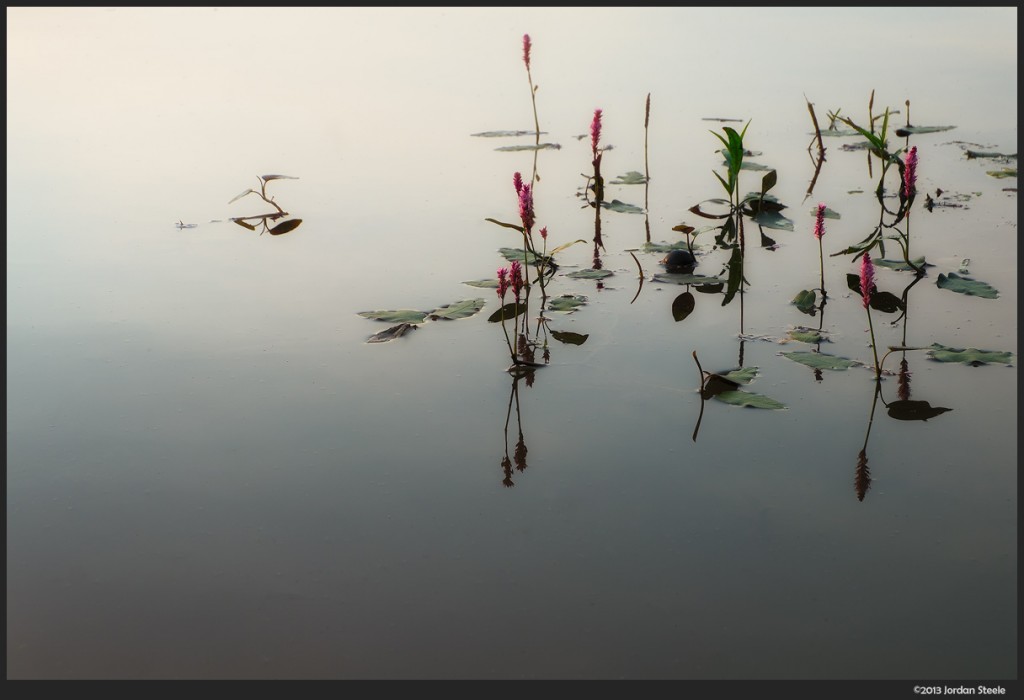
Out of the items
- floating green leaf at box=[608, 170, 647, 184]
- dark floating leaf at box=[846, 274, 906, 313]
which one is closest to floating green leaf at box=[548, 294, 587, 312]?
dark floating leaf at box=[846, 274, 906, 313]

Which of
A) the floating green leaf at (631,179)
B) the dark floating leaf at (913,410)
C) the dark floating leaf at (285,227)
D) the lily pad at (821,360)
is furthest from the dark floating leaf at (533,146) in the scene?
the dark floating leaf at (913,410)

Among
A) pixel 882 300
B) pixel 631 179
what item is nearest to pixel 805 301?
pixel 882 300

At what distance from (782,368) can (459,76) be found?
12.5 feet

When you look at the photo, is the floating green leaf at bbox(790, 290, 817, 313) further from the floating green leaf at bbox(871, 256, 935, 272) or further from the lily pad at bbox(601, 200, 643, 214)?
the lily pad at bbox(601, 200, 643, 214)

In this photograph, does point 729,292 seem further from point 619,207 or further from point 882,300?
point 619,207

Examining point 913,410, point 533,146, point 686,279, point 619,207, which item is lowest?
point 913,410

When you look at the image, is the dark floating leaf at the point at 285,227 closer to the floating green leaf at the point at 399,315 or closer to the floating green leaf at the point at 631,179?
the floating green leaf at the point at 399,315

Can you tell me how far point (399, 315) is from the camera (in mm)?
2533

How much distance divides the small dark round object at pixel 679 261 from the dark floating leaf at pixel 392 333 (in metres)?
→ 0.83

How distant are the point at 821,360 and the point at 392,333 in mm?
1016

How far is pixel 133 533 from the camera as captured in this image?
169cm

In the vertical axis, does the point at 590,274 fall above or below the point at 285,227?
below

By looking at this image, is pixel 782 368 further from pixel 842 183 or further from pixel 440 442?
pixel 842 183

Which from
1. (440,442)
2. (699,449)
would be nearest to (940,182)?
(699,449)
